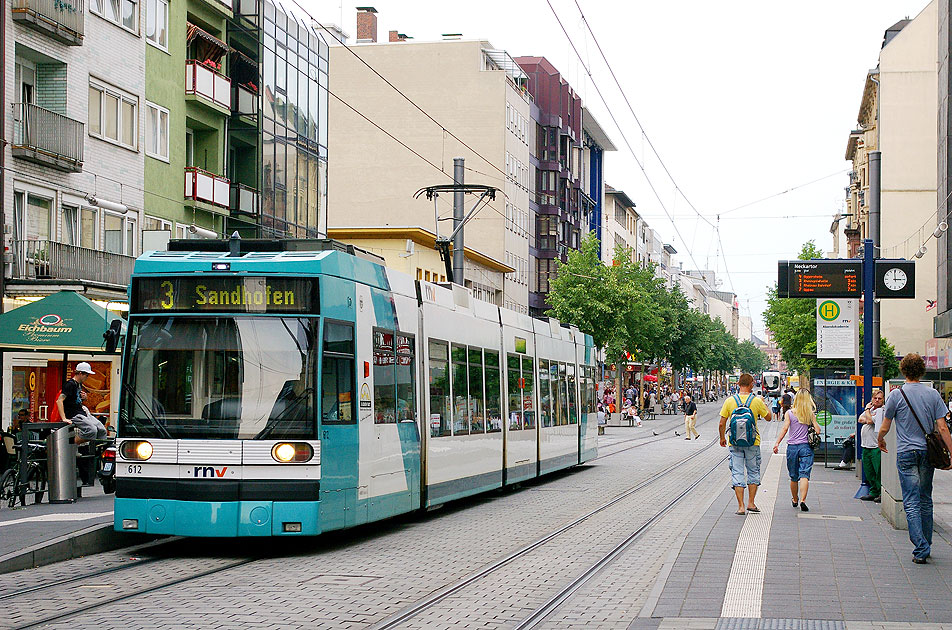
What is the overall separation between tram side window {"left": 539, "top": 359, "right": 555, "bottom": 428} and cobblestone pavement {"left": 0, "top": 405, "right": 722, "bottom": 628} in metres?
4.18

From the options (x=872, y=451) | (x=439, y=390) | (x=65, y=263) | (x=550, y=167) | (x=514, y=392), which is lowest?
(x=872, y=451)

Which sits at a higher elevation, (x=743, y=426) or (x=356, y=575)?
(x=743, y=426)

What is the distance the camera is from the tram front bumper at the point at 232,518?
1178 cm

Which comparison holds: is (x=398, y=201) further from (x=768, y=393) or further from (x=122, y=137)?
(x=768, y=393)

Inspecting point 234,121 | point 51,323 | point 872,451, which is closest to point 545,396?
point 872,451

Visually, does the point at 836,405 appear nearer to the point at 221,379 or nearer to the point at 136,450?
the point at 221,379

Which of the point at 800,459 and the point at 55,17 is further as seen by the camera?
the point at 55,17

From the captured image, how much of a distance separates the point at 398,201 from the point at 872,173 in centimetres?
4605

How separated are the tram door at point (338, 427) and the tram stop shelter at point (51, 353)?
2.23m

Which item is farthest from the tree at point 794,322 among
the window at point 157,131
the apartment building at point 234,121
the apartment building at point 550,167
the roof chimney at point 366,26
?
the window at point 157,131

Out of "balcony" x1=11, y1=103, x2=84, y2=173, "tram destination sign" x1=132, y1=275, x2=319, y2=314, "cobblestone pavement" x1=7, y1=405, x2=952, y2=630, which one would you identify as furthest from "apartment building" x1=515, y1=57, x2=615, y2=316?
"tram destination sign" x1=132, y1=275, x2=319, y2=314

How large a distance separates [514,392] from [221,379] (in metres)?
9.16

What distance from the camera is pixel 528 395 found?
21.7m

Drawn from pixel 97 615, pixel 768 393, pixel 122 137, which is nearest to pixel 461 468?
pixel 97 615
